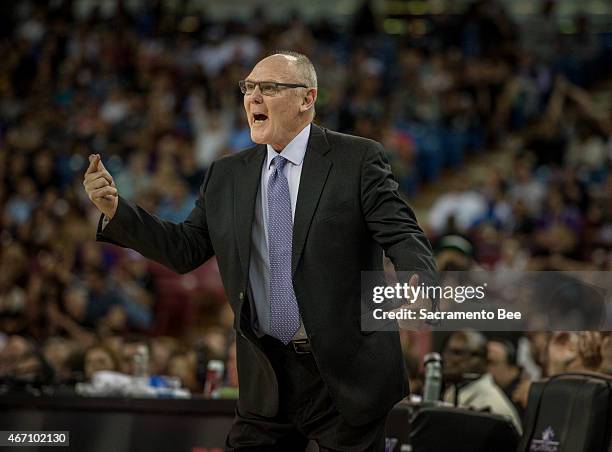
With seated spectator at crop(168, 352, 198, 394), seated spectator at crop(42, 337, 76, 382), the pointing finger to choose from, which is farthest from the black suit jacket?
seated spectator at crop(42, 337, 76, 382)

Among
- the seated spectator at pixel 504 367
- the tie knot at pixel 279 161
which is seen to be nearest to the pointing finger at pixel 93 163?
the tie knot at pixel 279 161

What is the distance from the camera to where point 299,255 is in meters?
3.58

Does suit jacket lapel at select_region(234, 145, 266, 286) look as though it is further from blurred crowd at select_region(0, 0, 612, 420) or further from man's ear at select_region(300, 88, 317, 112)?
blurred crowd at select_region(0, 0, 612, 420)

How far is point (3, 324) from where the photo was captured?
32.9ft

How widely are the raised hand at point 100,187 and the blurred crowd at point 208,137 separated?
125 inches

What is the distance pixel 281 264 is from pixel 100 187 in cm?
60

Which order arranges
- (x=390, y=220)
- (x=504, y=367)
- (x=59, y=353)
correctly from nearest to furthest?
1. (x=390, y=220)
2. (x=504, y=367)
3. (x=59, y=353)

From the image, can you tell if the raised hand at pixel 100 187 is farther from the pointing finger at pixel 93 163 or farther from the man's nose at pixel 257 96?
the man's nose at pixel 257 96

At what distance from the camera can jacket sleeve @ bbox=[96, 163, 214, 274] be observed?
3.66 metres

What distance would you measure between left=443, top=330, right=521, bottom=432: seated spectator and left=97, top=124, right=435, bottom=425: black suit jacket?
1797 millimetres

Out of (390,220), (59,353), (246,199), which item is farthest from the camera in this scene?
(59,353)

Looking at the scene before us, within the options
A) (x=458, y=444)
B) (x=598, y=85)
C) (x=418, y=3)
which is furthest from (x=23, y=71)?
(x=458, y=444)

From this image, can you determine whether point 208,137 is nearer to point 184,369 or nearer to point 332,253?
point 184,369

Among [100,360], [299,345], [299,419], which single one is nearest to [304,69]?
[299,345]
